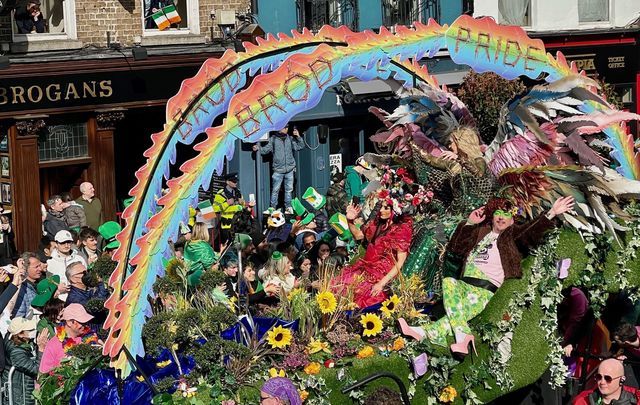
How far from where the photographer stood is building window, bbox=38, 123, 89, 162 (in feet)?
69.7

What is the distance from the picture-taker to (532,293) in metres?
12.6

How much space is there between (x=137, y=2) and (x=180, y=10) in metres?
0.88

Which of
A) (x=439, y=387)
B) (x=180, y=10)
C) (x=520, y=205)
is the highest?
(x=180, y=10)

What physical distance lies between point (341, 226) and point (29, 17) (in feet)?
19.1

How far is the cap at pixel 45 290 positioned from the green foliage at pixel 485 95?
951cm

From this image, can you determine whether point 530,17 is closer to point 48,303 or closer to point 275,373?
point 48,303

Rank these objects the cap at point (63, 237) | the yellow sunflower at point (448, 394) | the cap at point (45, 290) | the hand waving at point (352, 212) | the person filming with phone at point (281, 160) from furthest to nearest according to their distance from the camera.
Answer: the person filming with phone at point (281, 160)
the cap at point (63, 237)
the hand waving at point (352, 212)
the cap at point (45, 290)
the yellow sunflower at point (448, 394)

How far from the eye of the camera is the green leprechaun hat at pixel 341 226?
1741 centimetres

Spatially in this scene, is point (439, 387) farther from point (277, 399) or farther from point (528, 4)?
point (528, 4)

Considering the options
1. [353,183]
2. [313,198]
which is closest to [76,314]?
[313,198]

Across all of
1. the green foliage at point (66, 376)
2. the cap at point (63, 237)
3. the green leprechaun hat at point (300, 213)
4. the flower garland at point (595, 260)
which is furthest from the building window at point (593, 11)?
the green foliage at point (66, 376)

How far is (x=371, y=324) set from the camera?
1252 cm

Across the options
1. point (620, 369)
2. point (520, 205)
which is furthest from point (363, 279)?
point (620, 369)

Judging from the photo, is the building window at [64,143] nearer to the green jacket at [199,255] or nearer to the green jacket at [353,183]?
the green jacket at [353,183]
